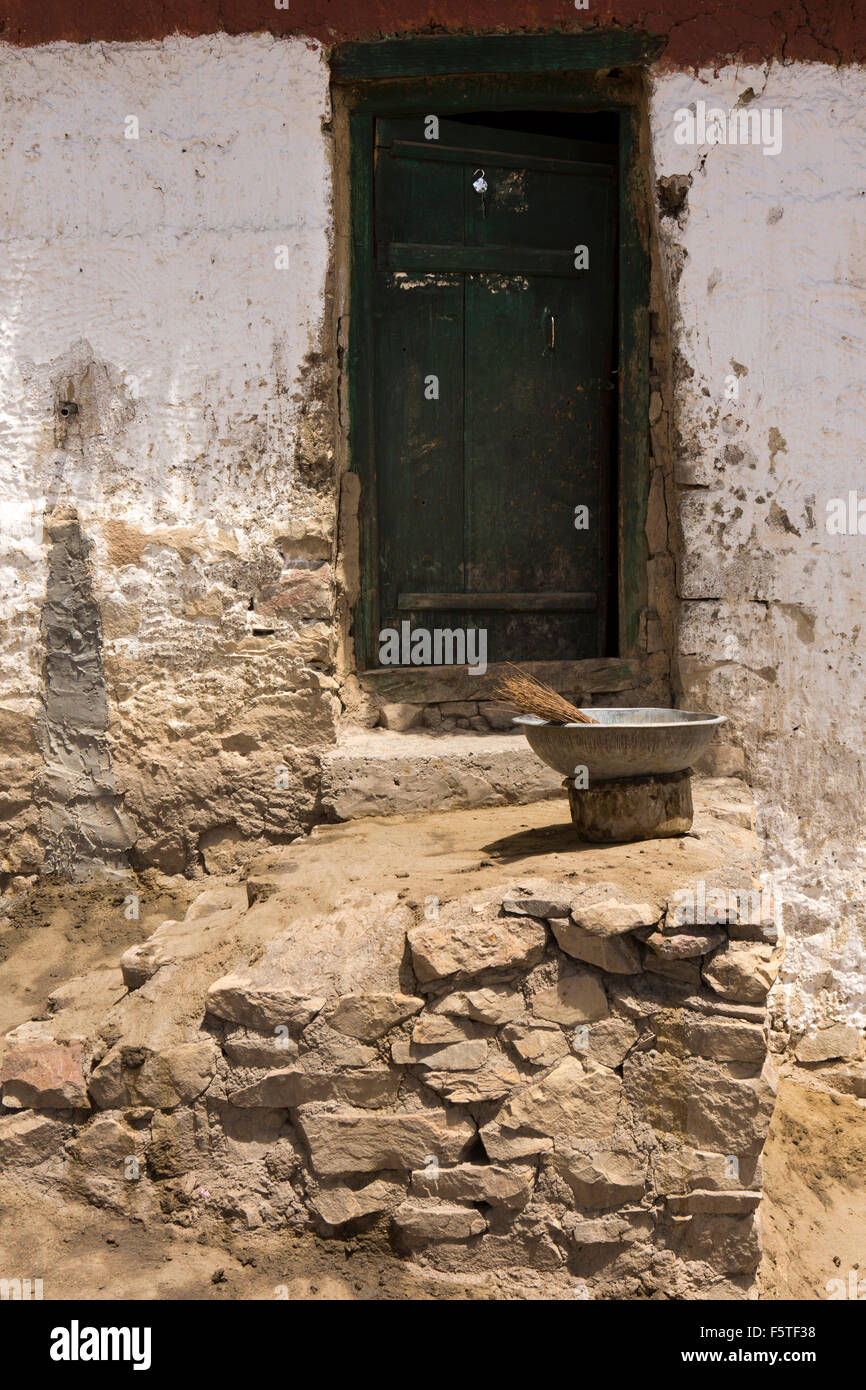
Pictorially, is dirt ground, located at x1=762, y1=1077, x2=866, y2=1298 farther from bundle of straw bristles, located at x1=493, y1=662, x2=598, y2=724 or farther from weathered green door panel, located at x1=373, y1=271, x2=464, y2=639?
weathered green door panel, located at x1=373, y1=271, x2=464, y2=639

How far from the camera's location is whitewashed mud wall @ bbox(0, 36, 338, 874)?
3.98m

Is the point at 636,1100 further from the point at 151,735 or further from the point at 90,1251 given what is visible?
the point at 151,735

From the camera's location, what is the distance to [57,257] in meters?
3.98

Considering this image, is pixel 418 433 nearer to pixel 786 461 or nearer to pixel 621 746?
pixel 786 461

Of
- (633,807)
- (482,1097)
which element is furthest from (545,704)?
(482,1097)

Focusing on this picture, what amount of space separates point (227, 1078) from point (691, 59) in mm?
3591

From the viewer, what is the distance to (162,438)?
3996 millimetres

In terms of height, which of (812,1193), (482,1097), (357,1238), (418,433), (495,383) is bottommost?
(812,1193)

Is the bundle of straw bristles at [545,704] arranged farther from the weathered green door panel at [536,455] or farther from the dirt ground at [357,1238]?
the weathered green door panel at [536,455]

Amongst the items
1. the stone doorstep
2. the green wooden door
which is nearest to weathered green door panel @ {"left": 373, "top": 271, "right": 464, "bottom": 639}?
the green wooden door

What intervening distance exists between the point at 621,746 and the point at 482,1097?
3.24ft

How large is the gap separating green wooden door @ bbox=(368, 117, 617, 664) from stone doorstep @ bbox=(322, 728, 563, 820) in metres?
0.49

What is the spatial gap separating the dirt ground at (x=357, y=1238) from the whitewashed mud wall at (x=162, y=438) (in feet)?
1.01

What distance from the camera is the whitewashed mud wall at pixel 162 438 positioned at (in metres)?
3.98
